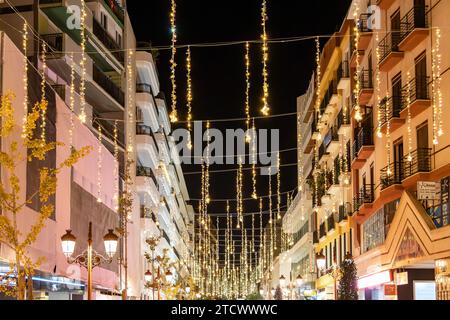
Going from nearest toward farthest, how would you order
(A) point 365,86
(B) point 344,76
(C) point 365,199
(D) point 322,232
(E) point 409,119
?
(E) point 409,119 < (C) point 365,199 < (A) point 365,86 < (B) point 344,76 < (D) point 322,232

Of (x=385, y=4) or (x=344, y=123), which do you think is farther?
(x=344, y=123)

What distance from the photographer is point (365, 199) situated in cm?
3506

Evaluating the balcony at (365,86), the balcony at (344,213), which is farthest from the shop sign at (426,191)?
the balcony at (344,213)

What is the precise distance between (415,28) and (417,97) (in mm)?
2475

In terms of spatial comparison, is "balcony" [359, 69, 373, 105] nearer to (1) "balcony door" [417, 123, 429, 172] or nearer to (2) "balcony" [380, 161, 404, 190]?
(2) "balcony" [380, 161, 404, 190]

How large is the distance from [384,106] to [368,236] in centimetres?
803

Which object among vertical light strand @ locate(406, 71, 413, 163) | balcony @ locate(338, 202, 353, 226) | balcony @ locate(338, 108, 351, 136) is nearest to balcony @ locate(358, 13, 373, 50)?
balcony @ locate(338, 108, 351, 136)

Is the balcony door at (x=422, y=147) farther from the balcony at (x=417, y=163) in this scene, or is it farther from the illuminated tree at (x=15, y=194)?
the illuminated tree at (x=15, y=194)

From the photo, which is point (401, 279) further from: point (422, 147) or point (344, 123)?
point (344, 123)

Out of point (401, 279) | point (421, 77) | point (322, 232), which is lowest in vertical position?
point (401, 279)

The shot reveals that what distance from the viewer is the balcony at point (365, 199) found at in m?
34.9

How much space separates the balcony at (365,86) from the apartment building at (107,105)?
13.4 meters

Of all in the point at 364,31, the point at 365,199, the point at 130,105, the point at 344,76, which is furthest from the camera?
the point at 130,105

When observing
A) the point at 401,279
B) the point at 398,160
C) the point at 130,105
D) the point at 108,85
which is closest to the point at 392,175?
the point at 398,160
